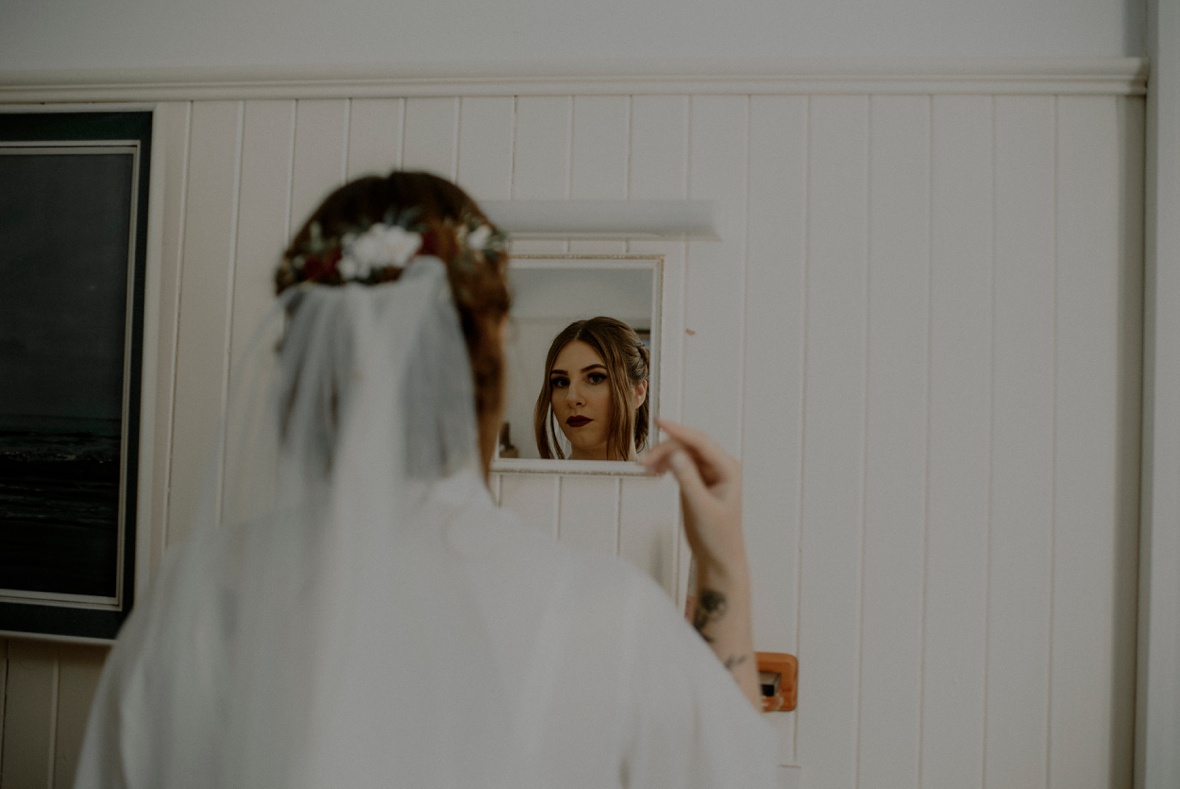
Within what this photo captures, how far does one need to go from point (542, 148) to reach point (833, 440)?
1.99 ft

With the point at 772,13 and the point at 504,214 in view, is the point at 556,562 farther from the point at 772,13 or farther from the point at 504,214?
the point at 772,13

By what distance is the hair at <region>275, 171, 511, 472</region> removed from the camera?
27.0 inches

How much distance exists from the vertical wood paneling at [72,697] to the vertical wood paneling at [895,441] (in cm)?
118

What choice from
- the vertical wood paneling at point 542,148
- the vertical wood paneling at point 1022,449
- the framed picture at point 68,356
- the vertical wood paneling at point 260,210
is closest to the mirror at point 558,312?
the vertical wood paneling at point 542,148

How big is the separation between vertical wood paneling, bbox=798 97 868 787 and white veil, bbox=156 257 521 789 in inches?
24.4

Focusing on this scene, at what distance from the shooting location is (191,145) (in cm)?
125

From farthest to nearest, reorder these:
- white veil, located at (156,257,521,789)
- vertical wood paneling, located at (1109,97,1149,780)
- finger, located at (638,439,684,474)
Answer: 1. vertical wood paneling, located at (1109,97,1149,780)
2. finger, located at (638,439,684,474)
3. white veil, located at (156,257,521,789)

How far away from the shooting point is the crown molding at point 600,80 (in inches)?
43.6

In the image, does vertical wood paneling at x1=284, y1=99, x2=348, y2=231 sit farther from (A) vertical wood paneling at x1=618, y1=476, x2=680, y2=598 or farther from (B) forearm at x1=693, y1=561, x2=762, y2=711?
(B) forearm at x1=693, y1=561, x2=762, y2=711

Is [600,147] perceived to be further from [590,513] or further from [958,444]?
[958,444]

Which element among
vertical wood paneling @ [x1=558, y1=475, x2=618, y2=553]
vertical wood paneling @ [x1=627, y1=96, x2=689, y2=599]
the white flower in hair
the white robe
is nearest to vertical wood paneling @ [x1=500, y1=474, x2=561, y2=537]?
vertical wood paneling @ [x1=558, y1=475, x2=618, y2=553]

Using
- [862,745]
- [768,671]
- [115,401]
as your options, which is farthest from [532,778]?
[115,401]

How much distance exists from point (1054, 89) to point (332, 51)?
107cm

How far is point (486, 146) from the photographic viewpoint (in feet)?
3.92
